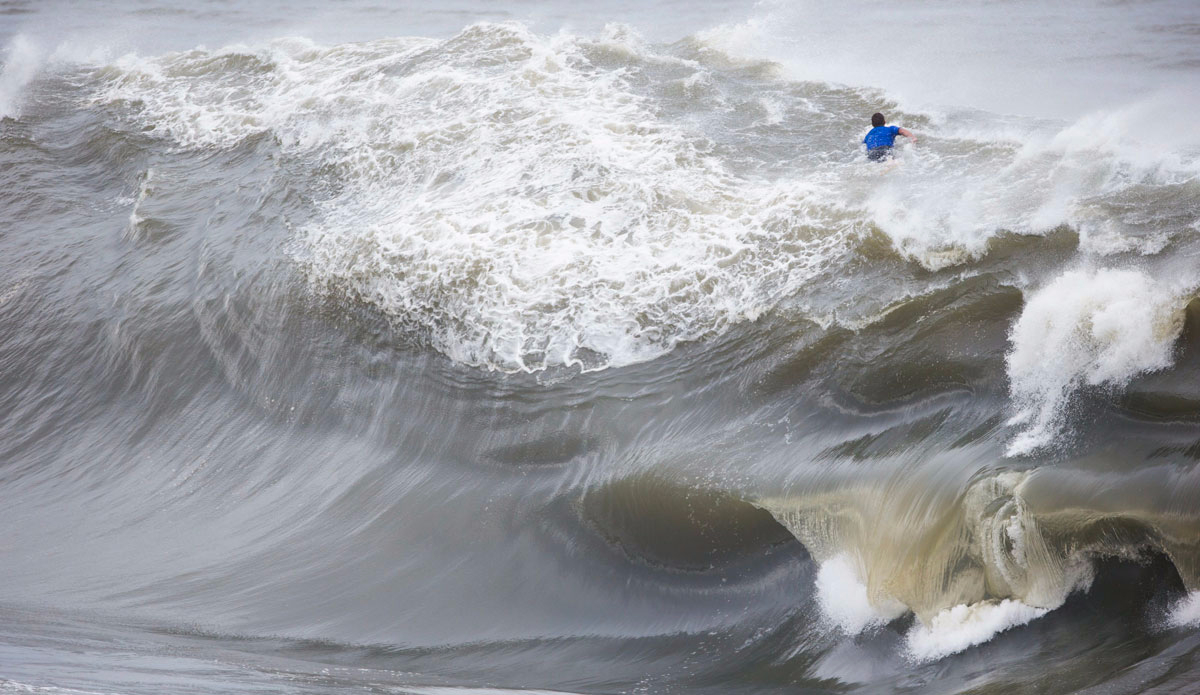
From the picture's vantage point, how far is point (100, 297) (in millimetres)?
9391

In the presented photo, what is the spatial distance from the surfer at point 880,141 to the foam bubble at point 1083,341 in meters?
3.23

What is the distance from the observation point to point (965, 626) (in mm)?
4391

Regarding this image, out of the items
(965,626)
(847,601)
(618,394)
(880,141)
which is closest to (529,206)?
(618,394)

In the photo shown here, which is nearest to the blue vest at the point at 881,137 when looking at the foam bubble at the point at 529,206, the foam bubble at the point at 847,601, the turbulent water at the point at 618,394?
the turbulent water at the point at 618,394

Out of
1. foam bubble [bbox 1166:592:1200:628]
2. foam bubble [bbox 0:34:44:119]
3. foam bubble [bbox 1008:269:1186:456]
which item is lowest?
foam bubble [bbox 1166:592:1200:628]

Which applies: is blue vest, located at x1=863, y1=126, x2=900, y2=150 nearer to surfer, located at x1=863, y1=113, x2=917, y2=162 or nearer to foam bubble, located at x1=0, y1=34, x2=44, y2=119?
surfer, located at x1=863, y1=113, x2=917, y2=162

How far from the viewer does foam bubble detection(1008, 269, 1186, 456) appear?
4879mm

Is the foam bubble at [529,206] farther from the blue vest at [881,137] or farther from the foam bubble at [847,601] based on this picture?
the foam bubble at [847,601]

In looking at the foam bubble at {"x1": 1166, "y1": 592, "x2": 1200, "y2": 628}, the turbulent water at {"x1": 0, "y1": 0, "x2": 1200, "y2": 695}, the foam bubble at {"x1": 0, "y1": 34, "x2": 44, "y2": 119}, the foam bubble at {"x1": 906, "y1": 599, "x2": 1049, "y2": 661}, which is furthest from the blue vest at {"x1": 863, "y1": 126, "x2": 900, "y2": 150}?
the foam bubble at {"x1": 0, "y1": 34, "x2": 44, "y2": 119}

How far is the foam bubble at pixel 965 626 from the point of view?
4.32 metres

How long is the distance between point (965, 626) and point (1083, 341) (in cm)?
173

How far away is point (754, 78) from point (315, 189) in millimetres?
5253

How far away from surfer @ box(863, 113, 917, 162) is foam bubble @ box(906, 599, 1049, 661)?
491 cm

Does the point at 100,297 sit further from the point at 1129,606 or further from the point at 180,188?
the point at 1129,606
